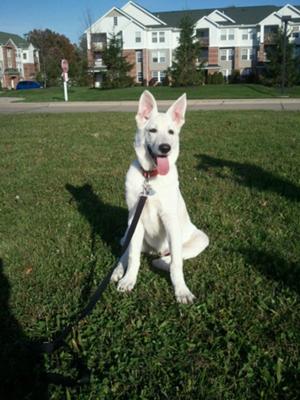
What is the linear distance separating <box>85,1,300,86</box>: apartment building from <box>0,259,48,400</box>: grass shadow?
63.4m

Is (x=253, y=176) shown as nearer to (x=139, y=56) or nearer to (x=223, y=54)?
(x=139, y=56)

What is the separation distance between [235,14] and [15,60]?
45381mm

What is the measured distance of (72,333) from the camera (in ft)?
9.95

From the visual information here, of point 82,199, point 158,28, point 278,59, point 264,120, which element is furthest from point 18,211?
point 158,28

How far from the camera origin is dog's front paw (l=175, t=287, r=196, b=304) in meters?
3.41

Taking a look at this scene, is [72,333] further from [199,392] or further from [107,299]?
[199,392]

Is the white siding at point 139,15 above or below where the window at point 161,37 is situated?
above

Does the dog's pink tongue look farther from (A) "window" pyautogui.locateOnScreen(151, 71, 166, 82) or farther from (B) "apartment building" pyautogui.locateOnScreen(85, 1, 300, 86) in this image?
(A) "window" pyautogui.locateOnScreen(151, 71, 166, 82)

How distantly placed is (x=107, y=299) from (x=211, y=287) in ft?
3.05

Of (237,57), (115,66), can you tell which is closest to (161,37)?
(237,57)

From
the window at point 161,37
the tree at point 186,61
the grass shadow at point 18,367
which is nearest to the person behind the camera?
the grass shadow at point 18,367

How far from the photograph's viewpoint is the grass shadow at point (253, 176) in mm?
6203

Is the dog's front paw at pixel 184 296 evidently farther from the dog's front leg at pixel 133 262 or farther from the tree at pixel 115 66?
the tree at pixel 115 66

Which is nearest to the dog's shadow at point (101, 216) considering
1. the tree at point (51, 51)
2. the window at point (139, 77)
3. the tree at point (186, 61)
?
the tree at point (186, 61)
